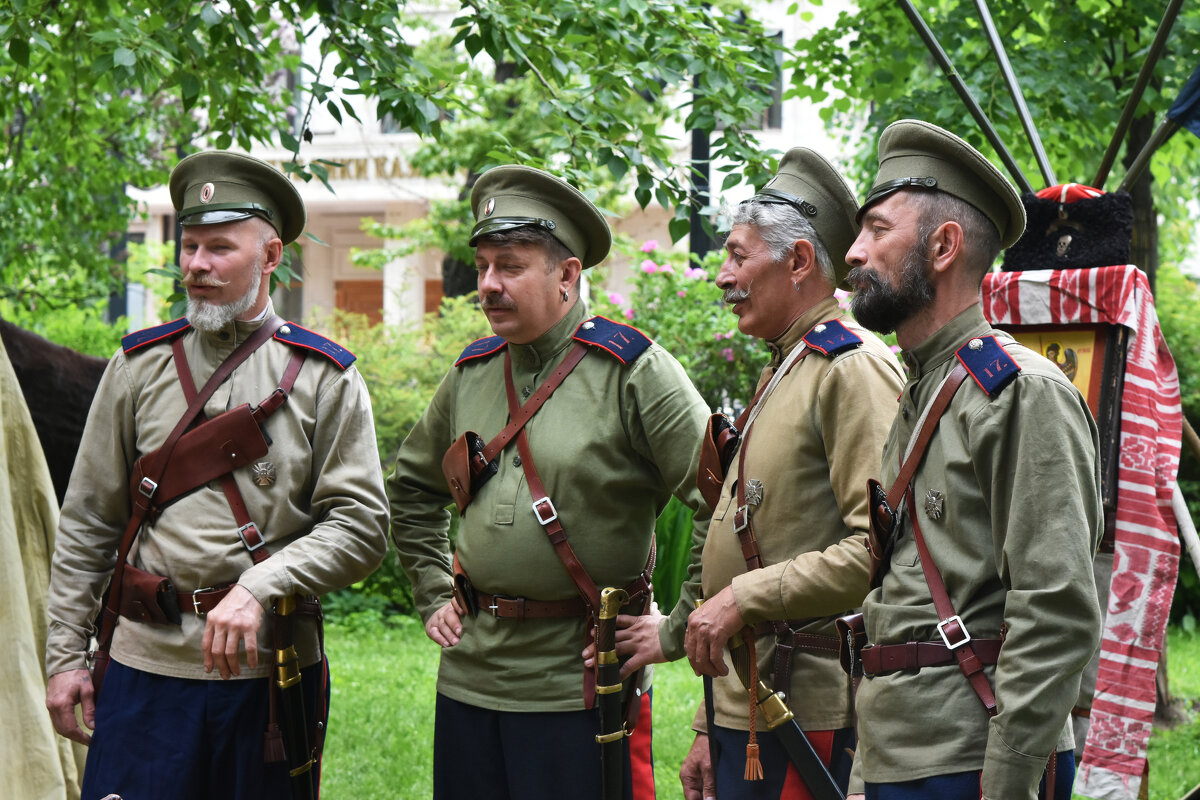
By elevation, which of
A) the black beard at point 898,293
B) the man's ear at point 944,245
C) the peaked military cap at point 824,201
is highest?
the peaked military cap at point 824,201

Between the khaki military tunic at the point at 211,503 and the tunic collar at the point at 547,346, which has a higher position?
the tunic collar at the point at 547,346

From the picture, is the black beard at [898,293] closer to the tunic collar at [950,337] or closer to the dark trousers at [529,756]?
the tunic collar at [950,337]

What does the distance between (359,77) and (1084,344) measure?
3.15 meters

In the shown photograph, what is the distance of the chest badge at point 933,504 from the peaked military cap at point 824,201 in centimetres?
100

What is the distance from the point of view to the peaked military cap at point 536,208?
12.6 feet

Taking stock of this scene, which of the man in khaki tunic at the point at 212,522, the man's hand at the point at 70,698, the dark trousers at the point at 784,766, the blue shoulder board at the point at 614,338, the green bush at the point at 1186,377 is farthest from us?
the green bush at the point at 1186,377

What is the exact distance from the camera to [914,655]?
2490mm

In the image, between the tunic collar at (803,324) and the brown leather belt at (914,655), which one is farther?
the tunic collar at (803,324)

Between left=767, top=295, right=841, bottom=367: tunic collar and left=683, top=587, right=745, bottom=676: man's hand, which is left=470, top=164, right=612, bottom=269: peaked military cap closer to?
left=767, top=295, right=841, bottom=367: tunic collar

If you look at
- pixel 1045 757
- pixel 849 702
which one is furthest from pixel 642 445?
pixel 1045 757

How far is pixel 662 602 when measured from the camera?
27.7ft

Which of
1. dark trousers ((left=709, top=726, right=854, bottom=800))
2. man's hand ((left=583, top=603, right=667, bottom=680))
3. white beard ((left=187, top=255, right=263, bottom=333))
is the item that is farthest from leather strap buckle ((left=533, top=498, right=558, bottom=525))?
white beard ((left=187, top=255, right=263, bottom=333))

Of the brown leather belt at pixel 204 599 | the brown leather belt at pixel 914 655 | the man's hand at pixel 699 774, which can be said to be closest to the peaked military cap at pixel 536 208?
the brown leather belt at pixel 204 599

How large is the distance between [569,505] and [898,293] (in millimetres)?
1295
